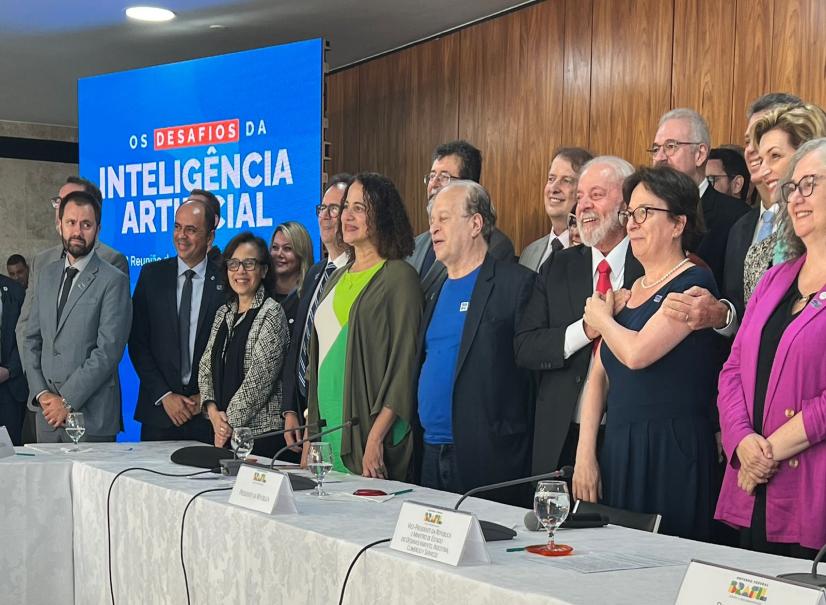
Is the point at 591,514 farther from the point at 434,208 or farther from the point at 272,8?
the point at 272,8

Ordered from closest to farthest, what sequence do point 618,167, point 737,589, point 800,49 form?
point 737,589
point 618,167
point 800,49

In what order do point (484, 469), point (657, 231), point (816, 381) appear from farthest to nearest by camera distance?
point (484, 469) → point (657, 231) → point (816, 381)

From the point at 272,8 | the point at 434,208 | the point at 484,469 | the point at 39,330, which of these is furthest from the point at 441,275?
the point at 272,8

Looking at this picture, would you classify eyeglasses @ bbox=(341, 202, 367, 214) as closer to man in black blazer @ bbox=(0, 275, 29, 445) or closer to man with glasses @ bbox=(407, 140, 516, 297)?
man with glasses @ bbox=(407, 140, 516, 297)

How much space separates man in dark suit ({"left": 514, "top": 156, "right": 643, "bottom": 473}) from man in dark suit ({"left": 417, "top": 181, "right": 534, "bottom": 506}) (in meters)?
0.16

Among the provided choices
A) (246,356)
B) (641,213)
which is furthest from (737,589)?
(246,356)

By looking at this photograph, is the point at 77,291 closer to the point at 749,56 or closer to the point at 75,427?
the point at 75,427

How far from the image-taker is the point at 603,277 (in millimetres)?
3111

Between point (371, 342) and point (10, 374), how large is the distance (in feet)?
10.5

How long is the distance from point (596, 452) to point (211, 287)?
7.59ft

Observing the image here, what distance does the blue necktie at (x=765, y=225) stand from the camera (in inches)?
115

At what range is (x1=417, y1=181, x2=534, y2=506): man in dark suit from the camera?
3.34 meters

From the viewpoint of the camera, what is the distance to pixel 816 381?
95.0 inches

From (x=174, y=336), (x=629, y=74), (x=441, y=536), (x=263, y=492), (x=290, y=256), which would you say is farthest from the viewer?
(x=629, y=74)
